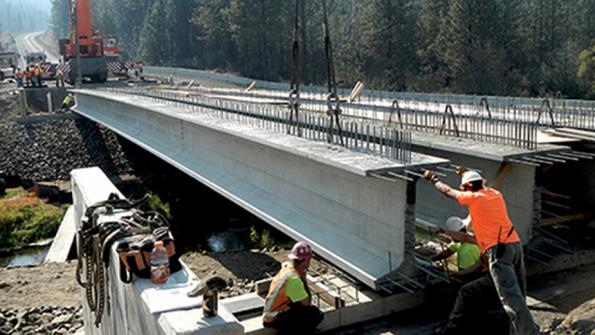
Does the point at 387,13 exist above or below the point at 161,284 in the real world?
above

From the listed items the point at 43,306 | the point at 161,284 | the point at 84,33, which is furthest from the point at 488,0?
the point at 161,284

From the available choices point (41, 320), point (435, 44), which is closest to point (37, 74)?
point (435, 44)

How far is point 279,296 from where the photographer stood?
783 cm

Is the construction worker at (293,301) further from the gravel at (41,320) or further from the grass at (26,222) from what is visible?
the grass at (26,222)

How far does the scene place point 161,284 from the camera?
6996mm

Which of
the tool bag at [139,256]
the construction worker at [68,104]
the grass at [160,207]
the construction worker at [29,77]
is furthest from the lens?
the construction worker at [29,77]

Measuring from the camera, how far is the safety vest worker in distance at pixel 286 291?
762cm

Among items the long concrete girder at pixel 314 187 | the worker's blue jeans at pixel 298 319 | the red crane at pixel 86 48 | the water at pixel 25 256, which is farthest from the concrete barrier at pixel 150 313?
the red crane at pixel 86 48

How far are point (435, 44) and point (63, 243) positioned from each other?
1773 inches

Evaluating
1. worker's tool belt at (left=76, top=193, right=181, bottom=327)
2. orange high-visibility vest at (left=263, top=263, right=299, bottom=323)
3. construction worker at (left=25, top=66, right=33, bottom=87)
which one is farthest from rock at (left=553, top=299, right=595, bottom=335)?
construction worker at (left=25, top=66, right=33, bottom=87)

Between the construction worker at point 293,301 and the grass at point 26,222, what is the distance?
18815 millimetres

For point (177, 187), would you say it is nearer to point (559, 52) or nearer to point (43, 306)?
point (43, 306)

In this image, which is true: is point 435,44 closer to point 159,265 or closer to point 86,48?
point 86,48

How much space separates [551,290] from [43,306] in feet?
38.3
